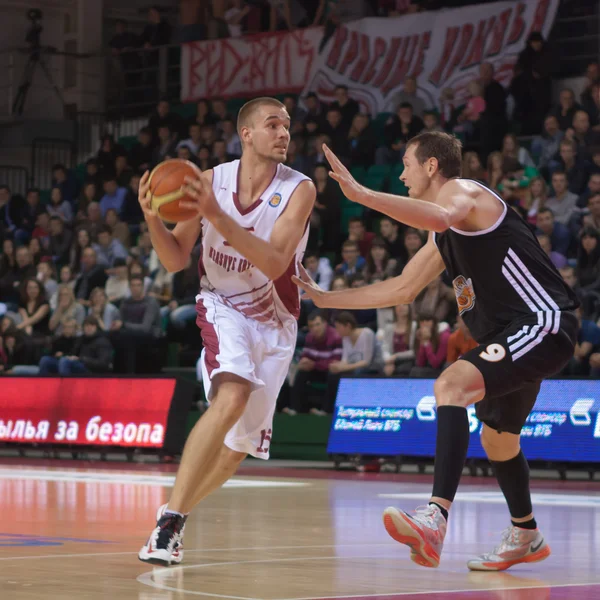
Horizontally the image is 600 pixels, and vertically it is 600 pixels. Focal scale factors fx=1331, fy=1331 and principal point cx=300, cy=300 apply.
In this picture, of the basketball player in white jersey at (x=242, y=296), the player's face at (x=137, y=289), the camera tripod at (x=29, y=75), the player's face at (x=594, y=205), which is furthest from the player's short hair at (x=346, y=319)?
the camera tripod at (x=29, y=75)

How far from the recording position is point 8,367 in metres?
19.1

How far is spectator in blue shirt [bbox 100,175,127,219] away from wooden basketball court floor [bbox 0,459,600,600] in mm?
10363

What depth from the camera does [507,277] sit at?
6.14 metres

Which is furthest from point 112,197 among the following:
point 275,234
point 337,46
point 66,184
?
point 275,234

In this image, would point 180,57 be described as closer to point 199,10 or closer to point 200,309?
point 199,10

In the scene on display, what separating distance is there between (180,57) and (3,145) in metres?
4.11

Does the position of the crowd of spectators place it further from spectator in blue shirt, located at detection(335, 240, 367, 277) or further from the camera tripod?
the camera tripod

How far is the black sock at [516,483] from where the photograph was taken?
648 centimetres

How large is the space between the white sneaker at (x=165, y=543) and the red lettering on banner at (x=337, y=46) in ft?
58.5

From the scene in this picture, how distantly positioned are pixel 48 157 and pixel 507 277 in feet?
72.9

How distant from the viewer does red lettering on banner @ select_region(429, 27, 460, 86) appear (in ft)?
70.4

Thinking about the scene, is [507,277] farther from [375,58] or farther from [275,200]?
[375,58]

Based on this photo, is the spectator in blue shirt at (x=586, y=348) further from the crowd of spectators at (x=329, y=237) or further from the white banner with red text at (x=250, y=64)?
the white banner with red text at (x=250, y=64)

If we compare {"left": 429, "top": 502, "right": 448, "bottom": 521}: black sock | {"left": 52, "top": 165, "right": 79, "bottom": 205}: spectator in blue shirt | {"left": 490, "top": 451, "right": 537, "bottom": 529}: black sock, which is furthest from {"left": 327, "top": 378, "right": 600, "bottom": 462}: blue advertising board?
{"left": 52, "top": 165, "right": 79, "bottom": 205}: spectator in blue shirt
